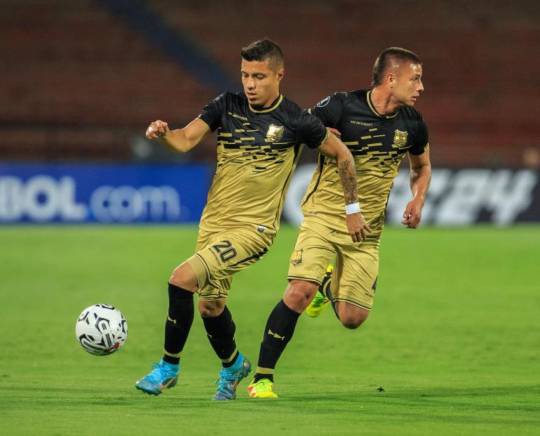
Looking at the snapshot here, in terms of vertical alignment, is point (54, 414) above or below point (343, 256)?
below

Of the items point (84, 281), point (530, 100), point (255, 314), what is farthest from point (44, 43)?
point (255, 314)

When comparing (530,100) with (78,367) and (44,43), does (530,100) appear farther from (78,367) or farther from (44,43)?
(78,367)

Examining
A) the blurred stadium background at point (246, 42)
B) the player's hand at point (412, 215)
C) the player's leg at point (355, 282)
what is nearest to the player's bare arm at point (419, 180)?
the player's hand at point (412, 215)

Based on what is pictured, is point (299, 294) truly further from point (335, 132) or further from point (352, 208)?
point (335, 132)

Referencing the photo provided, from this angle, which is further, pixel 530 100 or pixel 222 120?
pixel 530 100

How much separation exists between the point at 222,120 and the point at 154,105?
21.7 metres

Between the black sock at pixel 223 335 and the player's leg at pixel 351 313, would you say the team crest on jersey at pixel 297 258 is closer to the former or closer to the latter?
the black sock at pixel 223 335

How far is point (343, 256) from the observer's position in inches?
331

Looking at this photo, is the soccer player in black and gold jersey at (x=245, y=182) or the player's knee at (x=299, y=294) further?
the player's knee at (x=299, y=294)

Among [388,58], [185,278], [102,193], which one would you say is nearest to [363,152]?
[388,58]

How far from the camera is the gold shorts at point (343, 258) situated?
8078 mm

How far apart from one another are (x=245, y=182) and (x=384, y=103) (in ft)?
3.87

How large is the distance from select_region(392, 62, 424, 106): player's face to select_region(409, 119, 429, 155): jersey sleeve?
0.25 meters

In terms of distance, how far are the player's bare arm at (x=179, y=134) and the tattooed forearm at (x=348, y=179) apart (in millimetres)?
827
